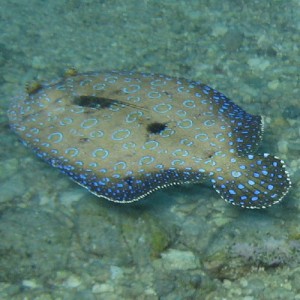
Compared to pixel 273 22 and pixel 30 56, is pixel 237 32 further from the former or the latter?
pixel 30 56

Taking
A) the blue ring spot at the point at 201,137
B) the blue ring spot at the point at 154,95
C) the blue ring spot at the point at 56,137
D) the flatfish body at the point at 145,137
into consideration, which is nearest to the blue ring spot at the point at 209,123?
the flatfish body at the point at 145,137

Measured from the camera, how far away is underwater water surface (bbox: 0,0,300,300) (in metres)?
4.70

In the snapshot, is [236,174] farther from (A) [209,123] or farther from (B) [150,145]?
(B) [150,145]

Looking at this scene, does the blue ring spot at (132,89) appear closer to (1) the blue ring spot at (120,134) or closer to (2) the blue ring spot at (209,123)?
(1) the blue ring spot at (120,134)

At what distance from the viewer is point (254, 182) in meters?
4.79

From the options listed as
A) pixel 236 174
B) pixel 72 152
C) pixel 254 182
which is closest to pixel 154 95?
pixel 72 152

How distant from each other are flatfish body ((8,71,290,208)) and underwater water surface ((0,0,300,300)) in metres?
0.61

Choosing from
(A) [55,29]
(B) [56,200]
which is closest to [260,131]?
(B) [56,200]

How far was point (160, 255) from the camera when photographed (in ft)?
16.5

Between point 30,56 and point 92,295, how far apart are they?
5428mm

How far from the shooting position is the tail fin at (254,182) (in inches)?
186

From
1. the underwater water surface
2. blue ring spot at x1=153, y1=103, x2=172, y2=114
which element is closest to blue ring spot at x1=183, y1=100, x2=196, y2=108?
blue ring spot at x1=153, y1=103, x2=172, y2=114

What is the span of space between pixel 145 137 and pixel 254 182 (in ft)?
4.68

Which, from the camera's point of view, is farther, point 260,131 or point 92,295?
point 260,131
